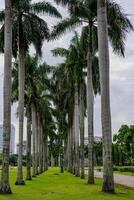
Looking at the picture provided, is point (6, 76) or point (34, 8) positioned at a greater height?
point (34, 8)

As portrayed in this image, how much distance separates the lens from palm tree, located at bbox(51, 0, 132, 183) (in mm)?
28562

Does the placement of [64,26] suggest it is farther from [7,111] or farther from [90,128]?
[7,111]

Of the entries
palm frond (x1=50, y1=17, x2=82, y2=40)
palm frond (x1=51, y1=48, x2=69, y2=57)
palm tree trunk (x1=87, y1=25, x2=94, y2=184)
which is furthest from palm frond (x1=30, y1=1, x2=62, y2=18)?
palm frond (x1=51, y1=48, x2=69, y2=57)

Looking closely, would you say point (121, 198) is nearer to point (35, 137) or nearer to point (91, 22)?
point (91, 22)

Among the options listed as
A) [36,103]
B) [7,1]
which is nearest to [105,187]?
[7,1]

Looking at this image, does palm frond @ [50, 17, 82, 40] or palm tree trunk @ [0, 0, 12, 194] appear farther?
palm frond @ [50, 17, 82, 40]

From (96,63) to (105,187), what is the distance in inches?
751

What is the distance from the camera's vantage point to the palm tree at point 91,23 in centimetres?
2856

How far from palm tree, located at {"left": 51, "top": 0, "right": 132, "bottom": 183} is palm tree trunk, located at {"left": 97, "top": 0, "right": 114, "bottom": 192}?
468 centimetres

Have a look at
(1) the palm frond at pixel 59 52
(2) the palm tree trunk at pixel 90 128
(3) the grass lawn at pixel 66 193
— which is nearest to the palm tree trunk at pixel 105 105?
(3) the grass lawn at pixel 66 193

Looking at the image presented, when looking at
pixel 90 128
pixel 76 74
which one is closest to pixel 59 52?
pixel 76 74

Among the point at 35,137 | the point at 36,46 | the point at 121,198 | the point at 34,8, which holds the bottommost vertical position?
the point at 121,198

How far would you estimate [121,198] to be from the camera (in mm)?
19125

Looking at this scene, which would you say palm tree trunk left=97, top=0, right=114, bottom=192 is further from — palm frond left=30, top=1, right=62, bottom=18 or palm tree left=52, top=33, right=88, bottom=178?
palm tree left=52, top=33, right=88, bottom=178
